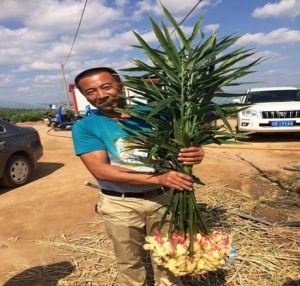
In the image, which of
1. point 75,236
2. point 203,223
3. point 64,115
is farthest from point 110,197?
point 64,115

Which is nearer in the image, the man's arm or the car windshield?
the man's arm

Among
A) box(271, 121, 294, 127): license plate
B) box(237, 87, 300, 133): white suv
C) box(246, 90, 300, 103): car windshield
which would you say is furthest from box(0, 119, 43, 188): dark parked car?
box(246, 90, 300, 103): car windshield

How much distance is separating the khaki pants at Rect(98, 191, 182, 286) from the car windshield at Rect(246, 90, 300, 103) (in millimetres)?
9243

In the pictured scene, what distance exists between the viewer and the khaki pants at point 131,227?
2371 mm

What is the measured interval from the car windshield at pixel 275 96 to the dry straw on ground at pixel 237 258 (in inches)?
278

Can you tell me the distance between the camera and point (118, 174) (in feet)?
7.14

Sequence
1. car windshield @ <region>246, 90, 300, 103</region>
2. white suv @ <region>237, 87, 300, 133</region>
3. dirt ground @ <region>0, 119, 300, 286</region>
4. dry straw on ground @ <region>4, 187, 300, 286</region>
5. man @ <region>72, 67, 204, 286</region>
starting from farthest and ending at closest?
car windshield @ <region>246, 90, 300, 103</region>
white suv @ <region>237, 87, 300, 133</region>
dirt ground @ <region>0, 119, 300, 286</region>
dry straw on ground @ <region>4, 187, 300, 286</region>
man @ <region>72, 67, 204, 286</region>

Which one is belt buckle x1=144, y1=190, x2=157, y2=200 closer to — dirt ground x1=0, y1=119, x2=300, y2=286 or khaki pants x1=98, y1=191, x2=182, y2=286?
khaki pants x1=98, y1=191, x2=182, y2=286

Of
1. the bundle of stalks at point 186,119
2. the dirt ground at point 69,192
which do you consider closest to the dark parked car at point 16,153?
the dirt ground at point 69,192

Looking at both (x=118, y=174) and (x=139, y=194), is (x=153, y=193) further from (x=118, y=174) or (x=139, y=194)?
(x=118, y=174)

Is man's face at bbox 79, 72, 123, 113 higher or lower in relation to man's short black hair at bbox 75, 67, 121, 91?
lower

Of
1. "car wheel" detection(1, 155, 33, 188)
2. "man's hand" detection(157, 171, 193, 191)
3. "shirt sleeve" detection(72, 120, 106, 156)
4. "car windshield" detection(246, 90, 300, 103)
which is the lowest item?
"car wheel" detection(1, 155, 33, 188)

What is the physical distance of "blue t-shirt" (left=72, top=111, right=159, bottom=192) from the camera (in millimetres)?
2250

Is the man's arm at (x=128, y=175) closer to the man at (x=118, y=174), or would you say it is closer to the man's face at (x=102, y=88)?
the man at (x=118, y=174)
